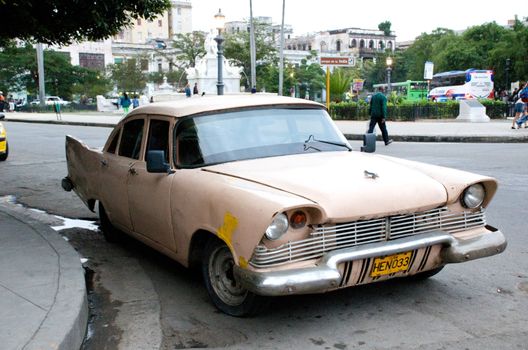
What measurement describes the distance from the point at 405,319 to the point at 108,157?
11.5 feet

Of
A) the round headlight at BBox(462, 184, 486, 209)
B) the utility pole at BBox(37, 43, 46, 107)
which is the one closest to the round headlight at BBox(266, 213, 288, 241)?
the round headlight at BBox(462, 184, 486, 209)

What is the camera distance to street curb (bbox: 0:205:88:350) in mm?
3522

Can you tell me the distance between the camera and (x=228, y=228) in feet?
12.8

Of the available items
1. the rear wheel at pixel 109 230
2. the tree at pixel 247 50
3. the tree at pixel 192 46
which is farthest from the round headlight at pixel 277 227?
the tree at pixel 192 46

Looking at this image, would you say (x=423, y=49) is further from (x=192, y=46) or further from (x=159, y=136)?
(x=159, y=136)

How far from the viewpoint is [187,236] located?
4.46 meters

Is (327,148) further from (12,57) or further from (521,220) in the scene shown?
(12,57)

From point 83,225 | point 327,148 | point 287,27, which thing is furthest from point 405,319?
point 287,27

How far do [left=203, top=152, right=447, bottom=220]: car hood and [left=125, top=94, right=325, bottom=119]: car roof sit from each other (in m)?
0.66

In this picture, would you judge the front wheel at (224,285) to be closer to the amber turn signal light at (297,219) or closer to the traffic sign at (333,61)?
the amber turn signal light at (297,219)

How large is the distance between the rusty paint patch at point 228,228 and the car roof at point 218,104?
55.6 inches

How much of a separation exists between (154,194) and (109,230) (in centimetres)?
172

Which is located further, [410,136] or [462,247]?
[410,136]

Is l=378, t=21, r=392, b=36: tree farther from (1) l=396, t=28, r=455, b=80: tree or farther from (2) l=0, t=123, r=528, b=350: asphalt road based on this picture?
(2) l=0, t=123, r=528, b=350: asphalt road
